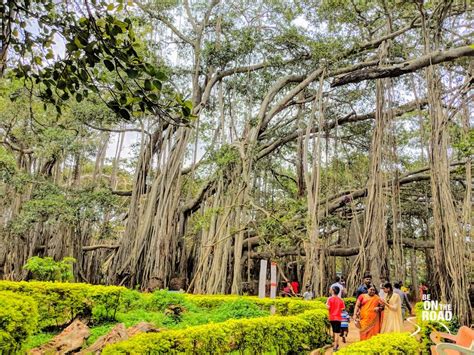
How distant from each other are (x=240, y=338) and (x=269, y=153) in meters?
6.06

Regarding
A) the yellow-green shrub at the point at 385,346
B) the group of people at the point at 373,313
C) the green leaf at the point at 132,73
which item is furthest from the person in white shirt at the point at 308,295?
the green leaf at the point at 132,73

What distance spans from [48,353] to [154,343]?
5.03 feet

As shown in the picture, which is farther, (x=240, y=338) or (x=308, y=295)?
(x=308, y=295)

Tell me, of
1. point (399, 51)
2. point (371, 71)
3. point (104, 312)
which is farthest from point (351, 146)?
point (104, 312)

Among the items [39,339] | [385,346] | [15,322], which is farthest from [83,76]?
[39,339]

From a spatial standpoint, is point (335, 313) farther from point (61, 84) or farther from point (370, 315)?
point (61, 84)

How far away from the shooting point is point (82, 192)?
28.7 feet

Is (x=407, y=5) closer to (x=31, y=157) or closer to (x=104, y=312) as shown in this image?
(x=104, y=312)

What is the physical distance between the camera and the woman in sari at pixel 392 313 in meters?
4.03

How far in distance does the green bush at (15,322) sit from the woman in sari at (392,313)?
10.7 feet

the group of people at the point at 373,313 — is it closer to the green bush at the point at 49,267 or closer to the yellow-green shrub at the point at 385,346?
the yellow-green shrub at the point at 385,346

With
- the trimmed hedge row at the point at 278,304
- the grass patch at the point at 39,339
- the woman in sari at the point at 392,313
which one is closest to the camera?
the grass patch at the point at 39,339

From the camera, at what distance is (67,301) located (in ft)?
15.3

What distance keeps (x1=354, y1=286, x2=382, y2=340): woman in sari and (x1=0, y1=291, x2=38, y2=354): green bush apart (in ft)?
10.4
